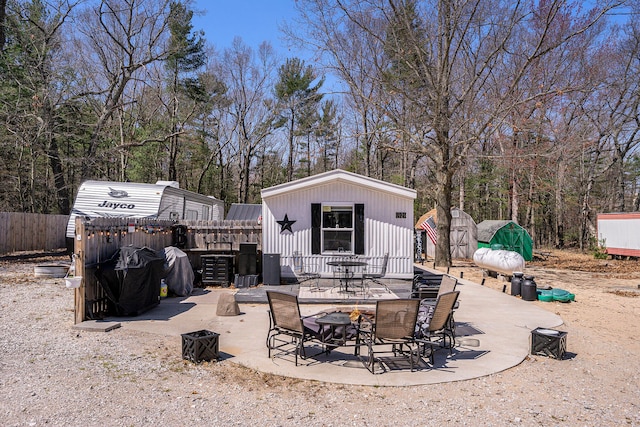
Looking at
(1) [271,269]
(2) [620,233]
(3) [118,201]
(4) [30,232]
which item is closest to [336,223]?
Result: (1) [271,269]

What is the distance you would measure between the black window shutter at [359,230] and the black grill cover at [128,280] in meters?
4.88

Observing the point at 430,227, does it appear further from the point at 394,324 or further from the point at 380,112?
the point at 394,324

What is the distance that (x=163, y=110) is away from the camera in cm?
3003

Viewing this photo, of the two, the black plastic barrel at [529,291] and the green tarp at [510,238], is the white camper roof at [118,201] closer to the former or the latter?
the black plastic barrel at [529,291]

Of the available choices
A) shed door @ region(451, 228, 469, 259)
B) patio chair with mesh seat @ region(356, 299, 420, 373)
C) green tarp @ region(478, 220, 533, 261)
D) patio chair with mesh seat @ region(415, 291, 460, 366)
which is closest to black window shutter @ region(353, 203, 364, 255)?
patio chair with mesh seat @ region(415, 291, 460, 366)

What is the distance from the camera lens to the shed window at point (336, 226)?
11.2 metres

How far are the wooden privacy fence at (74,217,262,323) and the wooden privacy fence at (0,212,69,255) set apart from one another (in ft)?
31.8

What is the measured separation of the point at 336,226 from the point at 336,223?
75 millimetres

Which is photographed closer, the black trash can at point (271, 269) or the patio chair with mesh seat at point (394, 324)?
the patio chair with mesh seat at point (394, 324)

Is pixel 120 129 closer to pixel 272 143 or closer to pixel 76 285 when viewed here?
pixel 272 143

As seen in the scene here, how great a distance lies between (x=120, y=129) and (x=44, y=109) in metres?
8.42

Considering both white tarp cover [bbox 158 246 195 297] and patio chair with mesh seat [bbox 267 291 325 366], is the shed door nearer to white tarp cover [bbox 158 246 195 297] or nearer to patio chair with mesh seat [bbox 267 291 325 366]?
white tarp cover [bbox 158 246 195 297]

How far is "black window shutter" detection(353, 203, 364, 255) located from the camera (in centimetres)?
1106

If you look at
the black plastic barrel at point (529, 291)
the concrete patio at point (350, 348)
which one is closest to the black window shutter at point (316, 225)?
the concrete patio at point (350, 348)
